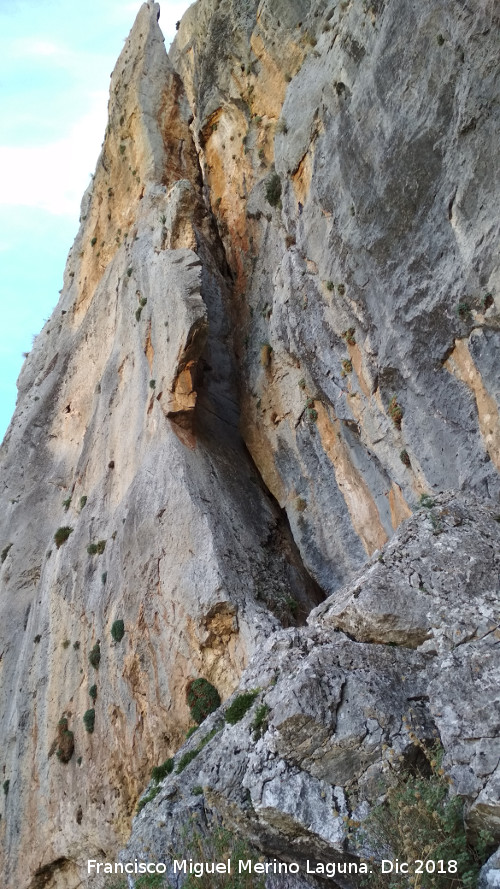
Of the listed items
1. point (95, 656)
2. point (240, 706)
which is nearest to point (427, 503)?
point (240, 706)

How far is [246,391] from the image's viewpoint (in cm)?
2003

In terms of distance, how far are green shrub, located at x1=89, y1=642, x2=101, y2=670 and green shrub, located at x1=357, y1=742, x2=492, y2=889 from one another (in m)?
11.9

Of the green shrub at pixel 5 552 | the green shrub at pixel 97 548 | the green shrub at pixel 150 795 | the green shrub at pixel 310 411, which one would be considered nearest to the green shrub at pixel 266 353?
the green shrub at pixel 310 411

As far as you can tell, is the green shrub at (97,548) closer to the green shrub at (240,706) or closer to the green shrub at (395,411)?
the green shrub at (395,411)

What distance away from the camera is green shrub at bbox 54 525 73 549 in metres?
22.2

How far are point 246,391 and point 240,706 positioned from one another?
12.2 metres

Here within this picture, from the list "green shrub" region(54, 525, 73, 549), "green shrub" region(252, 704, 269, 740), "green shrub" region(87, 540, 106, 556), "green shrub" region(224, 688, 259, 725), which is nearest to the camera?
"green shrub" region(252, 704, 269, 740)

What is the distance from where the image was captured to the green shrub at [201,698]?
45.8ft

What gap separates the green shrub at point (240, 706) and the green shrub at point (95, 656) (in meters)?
9.32

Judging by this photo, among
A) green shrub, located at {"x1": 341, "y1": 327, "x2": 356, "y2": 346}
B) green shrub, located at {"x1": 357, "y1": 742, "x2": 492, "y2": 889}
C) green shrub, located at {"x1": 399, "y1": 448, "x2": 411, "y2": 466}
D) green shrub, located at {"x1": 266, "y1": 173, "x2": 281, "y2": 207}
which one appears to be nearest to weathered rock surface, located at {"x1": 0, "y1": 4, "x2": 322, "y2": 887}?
green shrub, located at {"x1": 266, "y1": 173, "x2": 281, "y2": 207}

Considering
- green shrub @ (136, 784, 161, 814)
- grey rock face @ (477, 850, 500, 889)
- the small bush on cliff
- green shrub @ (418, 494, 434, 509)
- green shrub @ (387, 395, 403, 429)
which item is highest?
the small bush on cliff

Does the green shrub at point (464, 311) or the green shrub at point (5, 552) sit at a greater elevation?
the green shrub at point (5, 552)

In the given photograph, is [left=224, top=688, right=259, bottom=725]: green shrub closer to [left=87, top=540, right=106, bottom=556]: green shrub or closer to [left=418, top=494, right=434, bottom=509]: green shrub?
[left=418, top=494, right=434, bottom=509]: green shrub

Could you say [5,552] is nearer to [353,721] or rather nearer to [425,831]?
[353,721]
